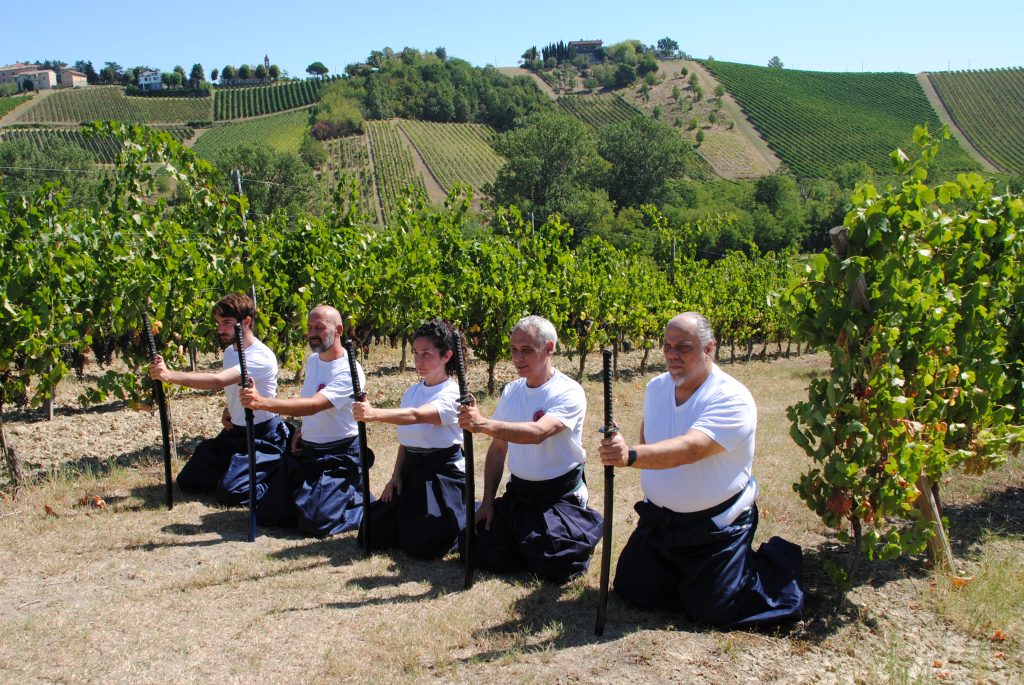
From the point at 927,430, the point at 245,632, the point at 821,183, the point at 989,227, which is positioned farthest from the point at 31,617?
the point at 821,183

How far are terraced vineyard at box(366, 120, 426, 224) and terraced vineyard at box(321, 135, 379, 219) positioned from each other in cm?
60

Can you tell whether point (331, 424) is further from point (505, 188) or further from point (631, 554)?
point (505, 188)

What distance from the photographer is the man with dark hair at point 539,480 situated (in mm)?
4477

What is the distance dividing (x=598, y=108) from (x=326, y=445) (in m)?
97.7

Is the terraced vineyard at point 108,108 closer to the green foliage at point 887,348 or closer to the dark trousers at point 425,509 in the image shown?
the dark trousers at point 425,509

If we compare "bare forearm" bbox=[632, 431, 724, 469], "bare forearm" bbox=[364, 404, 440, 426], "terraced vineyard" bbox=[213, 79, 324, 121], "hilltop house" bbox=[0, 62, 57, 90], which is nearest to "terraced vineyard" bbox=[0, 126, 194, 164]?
"terraced vineyard" bbox=[213, 79, 324, 121]

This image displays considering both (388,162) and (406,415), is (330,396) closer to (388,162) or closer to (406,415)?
(406,415)

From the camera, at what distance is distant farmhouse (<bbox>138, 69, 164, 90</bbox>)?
106m

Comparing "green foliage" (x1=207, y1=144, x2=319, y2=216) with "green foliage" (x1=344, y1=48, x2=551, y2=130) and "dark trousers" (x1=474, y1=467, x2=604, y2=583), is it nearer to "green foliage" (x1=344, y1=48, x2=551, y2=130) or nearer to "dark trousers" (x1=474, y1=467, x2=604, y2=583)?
"green foliage" (x1=344, y1=48, x2=551, y2=130)

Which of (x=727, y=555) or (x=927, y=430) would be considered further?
(x=927, y=430)

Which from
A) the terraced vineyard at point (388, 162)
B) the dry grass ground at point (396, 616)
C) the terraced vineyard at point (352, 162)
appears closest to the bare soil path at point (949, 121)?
the terraced vineyard at point (388, 162)

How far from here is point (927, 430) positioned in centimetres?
453

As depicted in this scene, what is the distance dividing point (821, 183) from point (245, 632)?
65.2 metres

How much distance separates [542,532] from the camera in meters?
4.66
